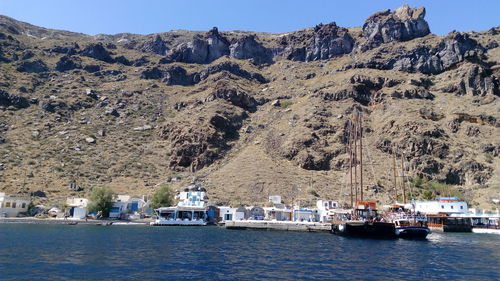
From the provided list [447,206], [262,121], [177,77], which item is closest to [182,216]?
[262,121]

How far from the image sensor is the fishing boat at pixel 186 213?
96.8m

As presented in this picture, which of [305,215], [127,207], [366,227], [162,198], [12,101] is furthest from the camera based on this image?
[12,101]

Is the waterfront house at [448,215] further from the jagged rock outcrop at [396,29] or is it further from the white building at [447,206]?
the jagged rock outcrop at [396,29]

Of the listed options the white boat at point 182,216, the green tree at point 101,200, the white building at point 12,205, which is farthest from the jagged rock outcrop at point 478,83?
the white building at point 12,205

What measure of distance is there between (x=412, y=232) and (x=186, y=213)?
5542 centimetres

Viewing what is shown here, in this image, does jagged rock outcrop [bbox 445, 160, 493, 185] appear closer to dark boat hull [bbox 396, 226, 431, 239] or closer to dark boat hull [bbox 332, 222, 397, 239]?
dark boat hull [bbox 396, 226, 431, 239]

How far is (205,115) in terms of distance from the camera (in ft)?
485

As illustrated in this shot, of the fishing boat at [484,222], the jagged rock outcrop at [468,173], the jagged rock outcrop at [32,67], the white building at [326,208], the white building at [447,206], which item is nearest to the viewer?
the fishing boat at [484,222]

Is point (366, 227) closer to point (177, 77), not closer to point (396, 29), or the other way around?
point (177, 77)

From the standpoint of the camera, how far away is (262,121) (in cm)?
15050

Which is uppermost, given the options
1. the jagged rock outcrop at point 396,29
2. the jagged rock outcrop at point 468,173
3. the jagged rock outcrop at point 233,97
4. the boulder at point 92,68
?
the jagged rock outcrop at point 396,29

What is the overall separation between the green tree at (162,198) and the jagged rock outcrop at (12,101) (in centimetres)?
7938

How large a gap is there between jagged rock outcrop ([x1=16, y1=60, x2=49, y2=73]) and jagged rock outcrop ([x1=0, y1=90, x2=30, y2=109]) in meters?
27.9

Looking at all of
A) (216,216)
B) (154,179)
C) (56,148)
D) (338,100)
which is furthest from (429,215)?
(56,148)
